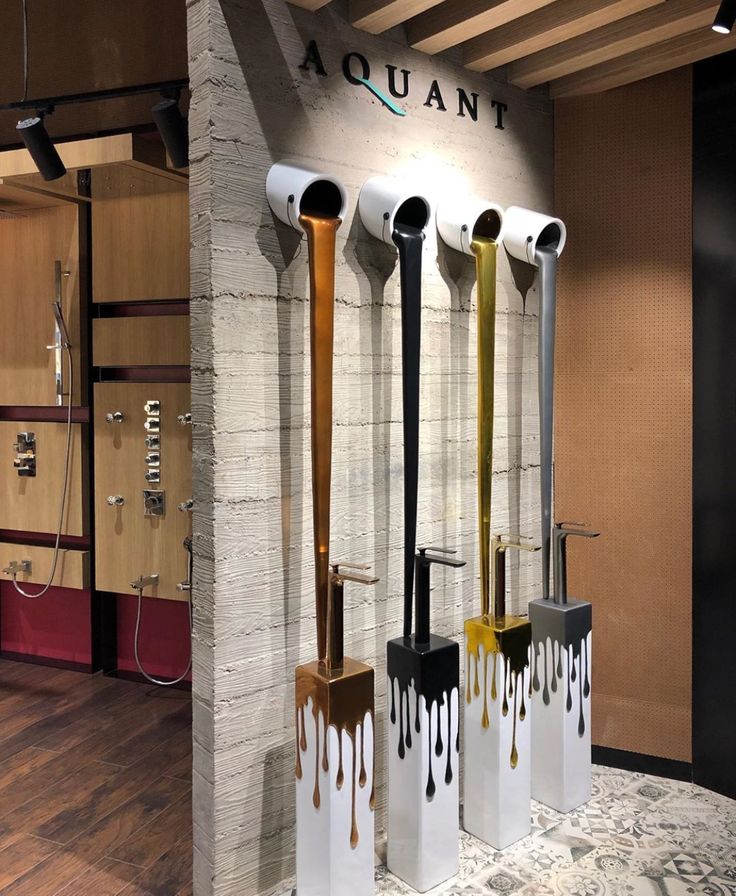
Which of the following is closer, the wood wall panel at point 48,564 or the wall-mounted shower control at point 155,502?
the wall-mounted shower control at point 155,502

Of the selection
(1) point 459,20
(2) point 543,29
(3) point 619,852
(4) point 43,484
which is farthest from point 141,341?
(3) point 619,852

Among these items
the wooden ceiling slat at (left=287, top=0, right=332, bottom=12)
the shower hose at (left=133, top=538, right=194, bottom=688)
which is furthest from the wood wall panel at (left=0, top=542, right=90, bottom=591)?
the wooden ceiling slat at (left=287, top=0, right=332, bottom=12)

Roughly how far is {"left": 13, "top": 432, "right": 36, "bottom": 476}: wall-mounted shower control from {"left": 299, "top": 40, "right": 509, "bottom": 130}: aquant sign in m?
2.61

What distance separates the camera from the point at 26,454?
4.01m

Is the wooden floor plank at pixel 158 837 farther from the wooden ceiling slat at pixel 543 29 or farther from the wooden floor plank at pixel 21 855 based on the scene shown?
the wooden ceiling slat at pixel 543 29

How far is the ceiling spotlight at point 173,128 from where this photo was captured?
2.81 meters

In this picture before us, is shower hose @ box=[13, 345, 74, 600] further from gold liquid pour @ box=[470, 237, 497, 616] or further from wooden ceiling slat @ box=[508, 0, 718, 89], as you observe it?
wooden ceiling slat @ box=[508, 0, 718, 89]

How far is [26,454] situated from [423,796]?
2821 mm

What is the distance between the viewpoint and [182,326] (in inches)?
142

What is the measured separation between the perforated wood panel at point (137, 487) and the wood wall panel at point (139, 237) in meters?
0.46

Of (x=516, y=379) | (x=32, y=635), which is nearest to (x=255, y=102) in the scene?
(x=516, y=379)

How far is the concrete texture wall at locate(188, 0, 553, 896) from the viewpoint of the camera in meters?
1.92

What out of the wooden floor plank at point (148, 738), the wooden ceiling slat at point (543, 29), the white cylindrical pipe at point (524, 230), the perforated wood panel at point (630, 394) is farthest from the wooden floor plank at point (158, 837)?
the wooden ceiling slat at point (543, 29)

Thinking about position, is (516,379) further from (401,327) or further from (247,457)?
(247,457)
